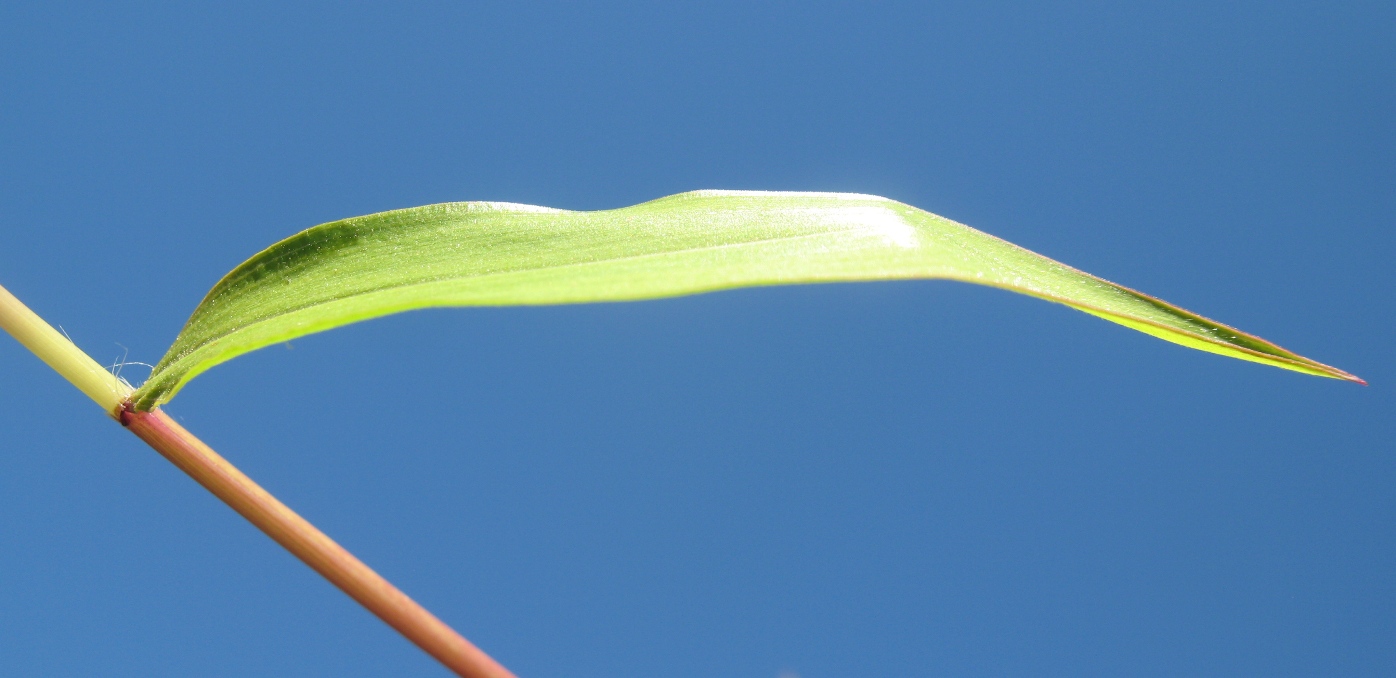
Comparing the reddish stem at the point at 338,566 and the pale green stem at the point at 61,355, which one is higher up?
the pale green stem at the point at 61,355

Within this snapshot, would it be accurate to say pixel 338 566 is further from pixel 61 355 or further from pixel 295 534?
pixel 61 355

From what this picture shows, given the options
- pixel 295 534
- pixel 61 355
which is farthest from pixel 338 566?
pixel 61 355

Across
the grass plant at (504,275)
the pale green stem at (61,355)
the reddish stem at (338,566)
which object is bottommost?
the reddish stem at (338,566)

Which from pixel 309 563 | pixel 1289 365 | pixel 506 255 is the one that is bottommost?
pixel 309 563

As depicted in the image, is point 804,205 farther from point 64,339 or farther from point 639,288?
point 64,339

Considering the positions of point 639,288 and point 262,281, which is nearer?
point 639,288

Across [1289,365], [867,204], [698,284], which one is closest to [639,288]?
[698,284]
